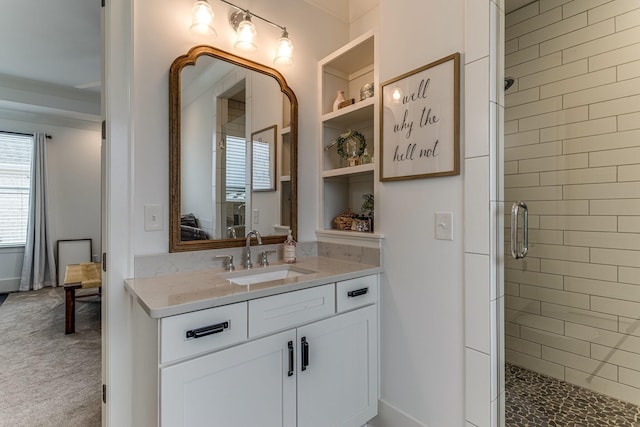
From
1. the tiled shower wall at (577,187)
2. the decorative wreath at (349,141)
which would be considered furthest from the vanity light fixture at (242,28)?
the tiled shower wall at (577,187)

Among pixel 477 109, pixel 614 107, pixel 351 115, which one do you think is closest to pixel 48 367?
pixel 351 115

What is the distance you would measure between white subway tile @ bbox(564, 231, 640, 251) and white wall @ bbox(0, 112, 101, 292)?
617cm

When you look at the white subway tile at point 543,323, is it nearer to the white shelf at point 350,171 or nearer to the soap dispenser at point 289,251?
the white shelf at point 350,171

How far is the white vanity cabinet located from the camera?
111 cm

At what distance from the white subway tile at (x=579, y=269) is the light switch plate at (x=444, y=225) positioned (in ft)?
3.16

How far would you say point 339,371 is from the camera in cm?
157

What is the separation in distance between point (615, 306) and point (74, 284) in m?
4.32

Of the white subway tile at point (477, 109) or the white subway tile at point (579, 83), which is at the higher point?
the white subway tile at point (579, 83)

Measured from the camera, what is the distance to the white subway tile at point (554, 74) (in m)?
1.89

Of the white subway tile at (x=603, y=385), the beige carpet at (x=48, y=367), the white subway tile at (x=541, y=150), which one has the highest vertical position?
the white subway tile at (x=541, y=150)

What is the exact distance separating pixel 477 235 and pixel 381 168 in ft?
2.15

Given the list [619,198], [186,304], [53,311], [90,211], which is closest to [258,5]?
[186,304]

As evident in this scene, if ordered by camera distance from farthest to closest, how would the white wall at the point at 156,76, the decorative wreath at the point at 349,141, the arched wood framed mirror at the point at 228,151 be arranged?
1. the decorative wreath at the point at 349,141
2. the arched wood framed mirror at the point at 228,151
3. the white wall at the point at 156,76

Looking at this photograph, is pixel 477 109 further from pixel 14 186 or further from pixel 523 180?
pixel 14 186
